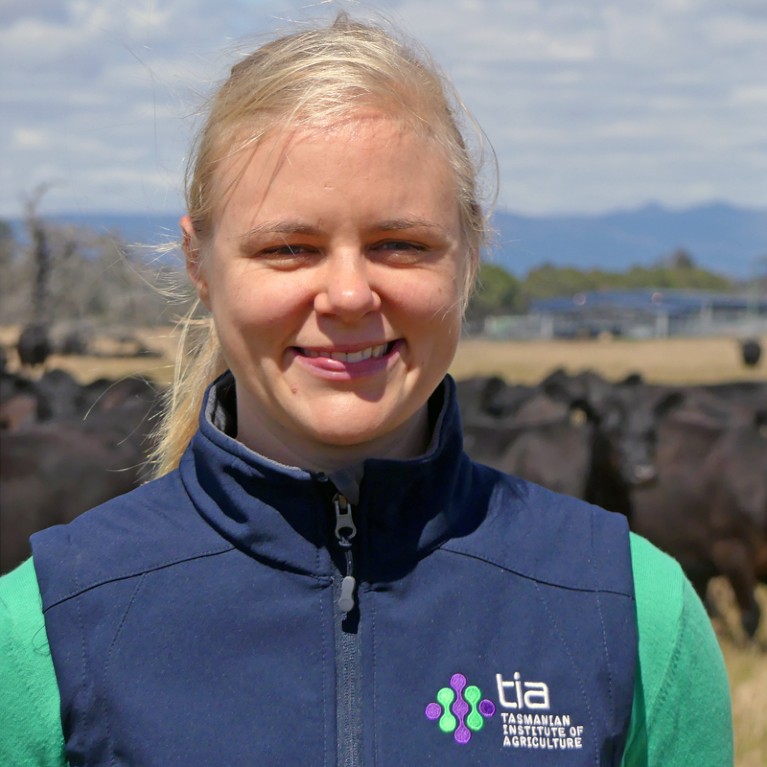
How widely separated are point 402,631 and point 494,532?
0.75 feet

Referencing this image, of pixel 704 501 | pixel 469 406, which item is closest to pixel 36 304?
pixel 469 406

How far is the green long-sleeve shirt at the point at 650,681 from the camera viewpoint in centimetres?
167

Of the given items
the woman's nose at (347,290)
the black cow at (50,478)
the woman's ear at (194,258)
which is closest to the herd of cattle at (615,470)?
the black cow at (50,478)

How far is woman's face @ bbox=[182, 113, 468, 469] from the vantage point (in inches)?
68.1

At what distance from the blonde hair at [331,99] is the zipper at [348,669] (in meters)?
0.48

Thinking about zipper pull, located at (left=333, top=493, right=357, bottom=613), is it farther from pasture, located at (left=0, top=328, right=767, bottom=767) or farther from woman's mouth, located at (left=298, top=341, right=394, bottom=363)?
pasture, located at (left=0, top=328, right=767, bottom=767)

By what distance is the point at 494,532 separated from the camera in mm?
1874

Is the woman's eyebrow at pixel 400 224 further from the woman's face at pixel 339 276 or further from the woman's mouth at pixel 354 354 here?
the woman's mouth at pixel 354 354

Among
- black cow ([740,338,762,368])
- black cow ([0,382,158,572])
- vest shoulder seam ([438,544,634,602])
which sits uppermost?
vest shoulder seam ([438,544,634,602])

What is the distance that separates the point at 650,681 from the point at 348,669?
45 centimetres

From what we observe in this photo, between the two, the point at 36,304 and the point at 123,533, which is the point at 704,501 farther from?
the point at 36,304

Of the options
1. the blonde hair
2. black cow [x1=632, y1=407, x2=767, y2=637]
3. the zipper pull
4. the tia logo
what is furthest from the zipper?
black cow [x1=632, y1=407, x2=767, y2=637]

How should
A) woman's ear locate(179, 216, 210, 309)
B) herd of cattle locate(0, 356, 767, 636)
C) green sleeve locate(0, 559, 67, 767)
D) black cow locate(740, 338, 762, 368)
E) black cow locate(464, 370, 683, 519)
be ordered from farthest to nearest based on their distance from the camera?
black cow locate(740, 338, 762, 368)
black cow locate(464, 370, 683, 519)
herd of cattle locate(0, 356, 767, 636)
woman's ear locate(179, 216, 210, 309)
green sleeve locate(0, 559, 67, 767)

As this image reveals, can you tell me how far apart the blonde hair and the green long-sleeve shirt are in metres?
0.55
